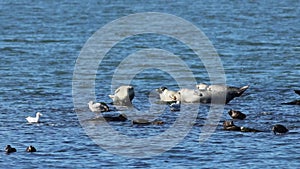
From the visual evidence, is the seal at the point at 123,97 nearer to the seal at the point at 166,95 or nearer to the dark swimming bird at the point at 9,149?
the seal at the point at 166,95

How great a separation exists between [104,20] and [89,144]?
35.7m

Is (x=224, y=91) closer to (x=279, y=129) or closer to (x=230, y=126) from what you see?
(x=230, y=126)

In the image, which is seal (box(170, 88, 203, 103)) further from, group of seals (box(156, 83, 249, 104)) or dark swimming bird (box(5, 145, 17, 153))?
dark swimming bird (box(5, 145, 17, 153))

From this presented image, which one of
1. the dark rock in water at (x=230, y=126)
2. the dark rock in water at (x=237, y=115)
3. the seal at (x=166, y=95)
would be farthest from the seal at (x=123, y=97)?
the dark rock in water at (x=230, y=126)

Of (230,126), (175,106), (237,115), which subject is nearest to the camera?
(230,126)

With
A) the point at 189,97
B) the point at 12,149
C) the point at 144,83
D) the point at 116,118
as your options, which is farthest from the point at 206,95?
the point at 12,149

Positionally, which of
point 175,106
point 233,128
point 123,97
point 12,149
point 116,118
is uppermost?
→ point 123,97

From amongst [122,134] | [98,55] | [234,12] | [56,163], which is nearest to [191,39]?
[98,55]

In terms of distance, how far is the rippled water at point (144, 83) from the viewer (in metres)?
19.7

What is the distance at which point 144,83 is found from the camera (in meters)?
30.8

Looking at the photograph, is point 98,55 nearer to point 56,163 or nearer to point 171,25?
point 171,25

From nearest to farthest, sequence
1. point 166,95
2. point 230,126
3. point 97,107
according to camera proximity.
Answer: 1. point 230,126
2. point 97,107
3. point 166,95

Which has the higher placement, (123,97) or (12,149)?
(123,97)

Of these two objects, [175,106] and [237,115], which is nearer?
[237,115]
